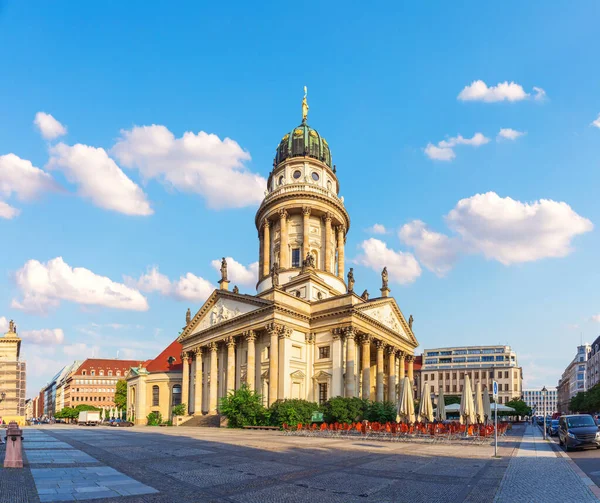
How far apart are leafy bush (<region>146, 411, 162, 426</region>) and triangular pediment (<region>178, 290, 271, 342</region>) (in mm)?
11820

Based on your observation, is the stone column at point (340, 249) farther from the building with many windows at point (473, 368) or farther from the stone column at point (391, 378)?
the building with many windows at point (473, 368)

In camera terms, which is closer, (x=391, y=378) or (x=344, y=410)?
Answer: (x=344, y=410)

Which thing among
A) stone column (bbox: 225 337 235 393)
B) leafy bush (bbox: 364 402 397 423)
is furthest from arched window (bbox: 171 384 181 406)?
leafy bush (bbox: 364 402 397 423)

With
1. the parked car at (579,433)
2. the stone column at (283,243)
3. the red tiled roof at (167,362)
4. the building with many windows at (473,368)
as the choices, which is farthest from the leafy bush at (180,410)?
the building with many windows at (473,368)

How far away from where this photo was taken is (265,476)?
599 inches

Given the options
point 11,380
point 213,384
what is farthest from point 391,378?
point 11,380

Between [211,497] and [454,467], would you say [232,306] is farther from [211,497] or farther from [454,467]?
[211,497]

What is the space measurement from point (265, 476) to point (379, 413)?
1269 inches

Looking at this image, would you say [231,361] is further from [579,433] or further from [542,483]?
[542,483]

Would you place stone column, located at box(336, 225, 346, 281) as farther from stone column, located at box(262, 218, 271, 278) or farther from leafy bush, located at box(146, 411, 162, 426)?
leafy bush, located at box(146, 411, 162, 426)

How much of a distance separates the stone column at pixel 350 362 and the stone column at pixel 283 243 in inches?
681

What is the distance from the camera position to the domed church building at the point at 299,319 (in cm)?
5125

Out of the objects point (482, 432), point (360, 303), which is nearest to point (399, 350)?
point (360, 303)

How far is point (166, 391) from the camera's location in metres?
73.0
